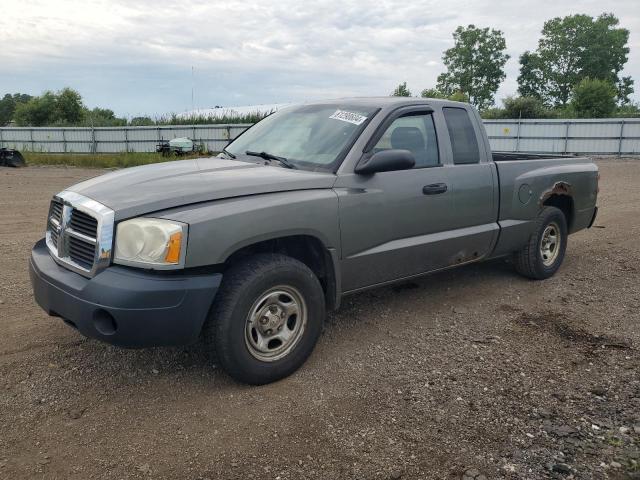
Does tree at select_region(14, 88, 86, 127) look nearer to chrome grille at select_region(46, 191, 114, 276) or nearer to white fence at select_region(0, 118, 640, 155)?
white fence at select_region(0, 118, 640, 155)

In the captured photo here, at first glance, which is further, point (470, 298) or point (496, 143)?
point (496, 143)

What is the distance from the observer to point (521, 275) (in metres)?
6.08

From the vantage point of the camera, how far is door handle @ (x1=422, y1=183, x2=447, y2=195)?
4.45m

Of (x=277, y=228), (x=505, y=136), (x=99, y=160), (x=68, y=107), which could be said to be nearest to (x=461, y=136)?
(x=277, y=228)

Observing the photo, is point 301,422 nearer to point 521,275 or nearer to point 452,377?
point 452,377

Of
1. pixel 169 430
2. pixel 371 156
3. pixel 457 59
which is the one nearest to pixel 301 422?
pixel 169 430

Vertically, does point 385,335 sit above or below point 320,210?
below

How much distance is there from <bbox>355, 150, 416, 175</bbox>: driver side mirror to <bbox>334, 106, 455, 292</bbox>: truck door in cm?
8

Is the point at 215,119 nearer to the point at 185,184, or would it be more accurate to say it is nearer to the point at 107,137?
the point at 107,137

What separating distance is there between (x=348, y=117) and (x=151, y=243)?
78.5 inches

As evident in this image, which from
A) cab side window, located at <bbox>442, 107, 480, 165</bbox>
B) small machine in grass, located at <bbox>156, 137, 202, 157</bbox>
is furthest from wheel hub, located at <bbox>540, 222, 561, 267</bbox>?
small machine in grass, located at <bbox>156, 137, 202, 157</bbox>

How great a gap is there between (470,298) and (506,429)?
2.38 m

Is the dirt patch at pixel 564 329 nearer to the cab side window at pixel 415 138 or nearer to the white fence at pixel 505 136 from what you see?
the cab side window at pixel 415 138

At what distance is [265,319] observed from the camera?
354cm
